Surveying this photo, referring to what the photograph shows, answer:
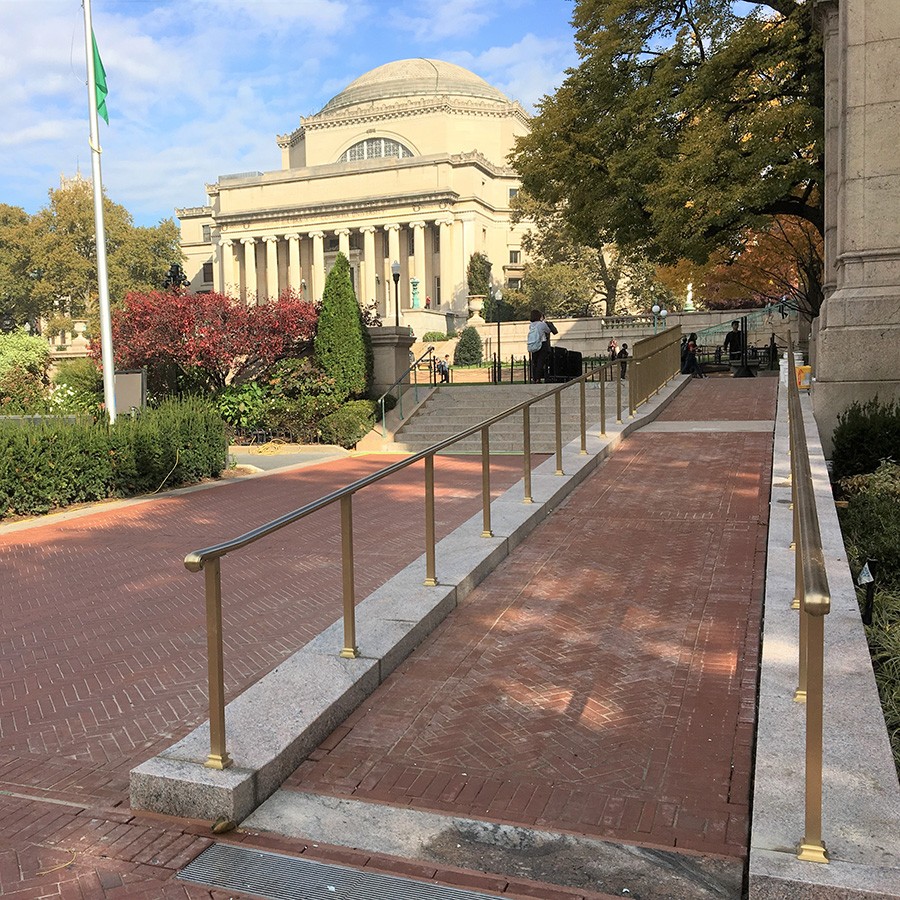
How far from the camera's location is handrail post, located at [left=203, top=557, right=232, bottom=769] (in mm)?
3682

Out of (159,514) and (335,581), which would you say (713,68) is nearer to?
(159,514)

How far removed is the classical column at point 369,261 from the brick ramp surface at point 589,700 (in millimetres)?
72221

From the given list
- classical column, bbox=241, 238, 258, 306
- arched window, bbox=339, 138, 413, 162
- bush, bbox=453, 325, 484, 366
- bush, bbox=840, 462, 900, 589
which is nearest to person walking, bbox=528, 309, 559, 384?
bush, bbox=840, 462, 900, 589

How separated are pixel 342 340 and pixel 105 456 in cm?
839

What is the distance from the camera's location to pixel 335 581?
7336 millimetres

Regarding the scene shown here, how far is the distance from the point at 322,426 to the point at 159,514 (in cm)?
826

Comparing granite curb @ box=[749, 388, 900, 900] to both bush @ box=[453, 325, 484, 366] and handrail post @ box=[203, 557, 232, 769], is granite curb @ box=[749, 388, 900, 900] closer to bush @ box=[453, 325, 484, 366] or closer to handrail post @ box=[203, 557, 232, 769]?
handrail post @ box=[203, 557, 232, 769]

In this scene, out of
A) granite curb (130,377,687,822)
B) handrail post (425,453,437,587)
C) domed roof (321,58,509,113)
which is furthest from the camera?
domed roof (321,58,509,113)

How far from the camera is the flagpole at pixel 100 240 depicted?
49.4 feet

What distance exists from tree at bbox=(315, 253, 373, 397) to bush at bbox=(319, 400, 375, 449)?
808 millimetres

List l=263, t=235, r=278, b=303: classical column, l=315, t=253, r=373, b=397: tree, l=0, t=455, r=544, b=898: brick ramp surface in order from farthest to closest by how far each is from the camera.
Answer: l=263, t=235, r=278, b=303: classical column, l=315, t=253, r=373, b=397: tree, l=0, t=455, r=544, b=898: brick ramp surface

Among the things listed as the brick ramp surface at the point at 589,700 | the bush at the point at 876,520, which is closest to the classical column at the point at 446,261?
the bush at the point at 876,520

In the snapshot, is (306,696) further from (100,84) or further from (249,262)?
(249,262)

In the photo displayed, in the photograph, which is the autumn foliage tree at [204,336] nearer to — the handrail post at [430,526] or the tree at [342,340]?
the tree at [342,340]
